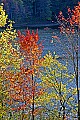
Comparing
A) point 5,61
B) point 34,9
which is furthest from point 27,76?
point 34,9

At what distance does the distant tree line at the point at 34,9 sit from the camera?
100438 mm

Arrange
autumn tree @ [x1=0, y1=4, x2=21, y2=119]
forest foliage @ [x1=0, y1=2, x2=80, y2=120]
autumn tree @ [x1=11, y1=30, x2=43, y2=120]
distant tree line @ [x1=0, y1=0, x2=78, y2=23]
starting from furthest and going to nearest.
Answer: distant tree line @ [x1=0, y1=0, x2=78, y2=23] → autumn tree @ [x1=11, y1=30, x2=43, y2=120] → forest foliage @ [x1=0, y1=2, x2=80, y2=120] → autumn tree @ [x1=0, y1=4, x2=21, y2=119]

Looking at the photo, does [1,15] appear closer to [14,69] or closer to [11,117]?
[14,69]

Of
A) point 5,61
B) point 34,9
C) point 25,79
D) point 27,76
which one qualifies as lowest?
point 25,79

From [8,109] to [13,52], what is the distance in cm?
272

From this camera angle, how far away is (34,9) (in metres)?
107

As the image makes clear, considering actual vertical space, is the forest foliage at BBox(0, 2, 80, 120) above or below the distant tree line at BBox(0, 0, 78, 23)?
below

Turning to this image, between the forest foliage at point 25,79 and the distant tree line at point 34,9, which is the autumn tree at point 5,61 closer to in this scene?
the forest foliage at point 25,79

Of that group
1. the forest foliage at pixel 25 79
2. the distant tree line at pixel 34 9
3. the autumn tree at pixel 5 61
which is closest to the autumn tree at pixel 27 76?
the forest foliage at pixel 25 79

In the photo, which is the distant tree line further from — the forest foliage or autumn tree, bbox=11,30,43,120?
the forest foliage

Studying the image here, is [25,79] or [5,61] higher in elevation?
[5,61]

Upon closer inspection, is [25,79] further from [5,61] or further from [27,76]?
[5,61]

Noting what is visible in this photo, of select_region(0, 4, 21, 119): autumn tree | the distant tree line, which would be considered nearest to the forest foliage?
select_region(0, 4, 21, 119): autumn tree

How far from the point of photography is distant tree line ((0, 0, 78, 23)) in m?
100
